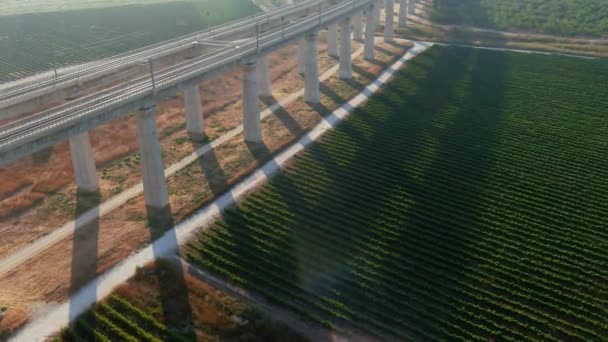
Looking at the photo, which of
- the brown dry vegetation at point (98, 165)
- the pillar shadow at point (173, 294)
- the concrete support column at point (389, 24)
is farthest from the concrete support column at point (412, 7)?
the pillar shadow at point (173, 294)

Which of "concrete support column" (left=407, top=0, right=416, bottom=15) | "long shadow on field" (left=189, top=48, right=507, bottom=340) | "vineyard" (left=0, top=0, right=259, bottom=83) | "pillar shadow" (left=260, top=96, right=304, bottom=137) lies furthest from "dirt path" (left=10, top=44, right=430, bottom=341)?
"concrete support column" (left=407, top=0, right=416, bottom=15)

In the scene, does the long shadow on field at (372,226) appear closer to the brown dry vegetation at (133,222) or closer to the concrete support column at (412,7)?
the brown dry vegetation at (133,222)

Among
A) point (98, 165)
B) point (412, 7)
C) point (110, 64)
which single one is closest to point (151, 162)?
point (98, 165)

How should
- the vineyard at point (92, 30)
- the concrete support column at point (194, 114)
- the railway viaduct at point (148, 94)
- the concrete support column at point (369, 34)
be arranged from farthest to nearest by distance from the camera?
1. the vineyard at point (92, 30)
2. the concrete support column at point (369, 34)
3. the concrete support column at point (194, 114)
4. the railway viaduct at point (148, 94)

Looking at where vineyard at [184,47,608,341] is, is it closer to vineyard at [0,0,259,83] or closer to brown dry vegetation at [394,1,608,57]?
brown dry vegetation at [394,1,608,57]

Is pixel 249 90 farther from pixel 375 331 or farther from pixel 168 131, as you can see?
pixel 375 331

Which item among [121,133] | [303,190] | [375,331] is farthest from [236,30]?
[375,331]

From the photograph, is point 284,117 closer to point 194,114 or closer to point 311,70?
point 311,70

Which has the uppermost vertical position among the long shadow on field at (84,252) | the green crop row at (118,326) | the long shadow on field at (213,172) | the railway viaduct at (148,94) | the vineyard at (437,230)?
the railway viaduct at (148,94)
